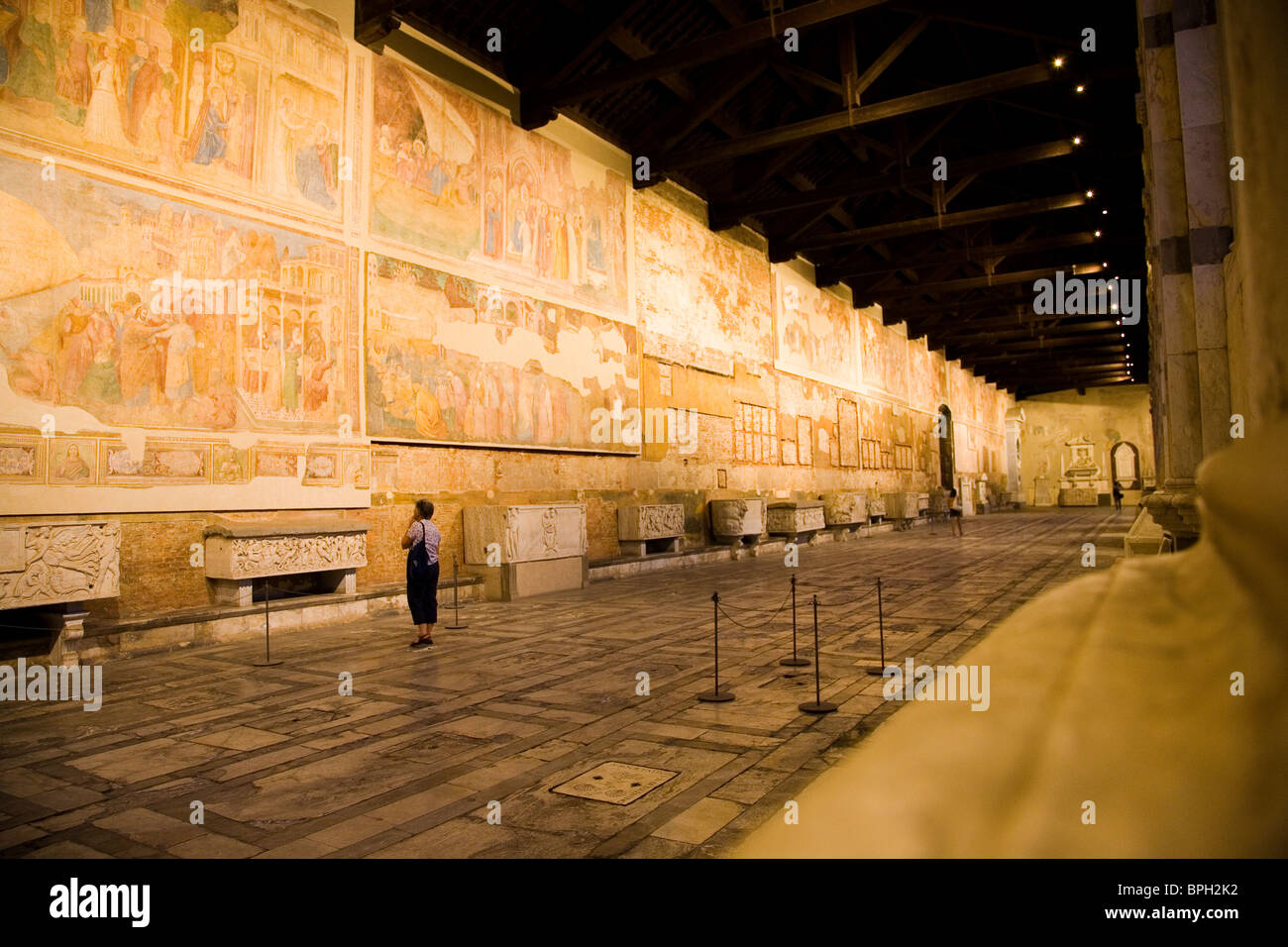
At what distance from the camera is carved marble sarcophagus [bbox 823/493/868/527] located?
2303 centimetres

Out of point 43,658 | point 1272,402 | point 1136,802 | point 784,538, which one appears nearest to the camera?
point 1136,802

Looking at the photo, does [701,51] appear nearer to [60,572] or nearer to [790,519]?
[60,572]

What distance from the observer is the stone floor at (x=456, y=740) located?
10.6 ft

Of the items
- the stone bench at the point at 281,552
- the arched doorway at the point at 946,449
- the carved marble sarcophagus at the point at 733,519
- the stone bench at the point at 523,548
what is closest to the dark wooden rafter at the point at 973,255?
the carved marble sarcophagus at the point at 733,519

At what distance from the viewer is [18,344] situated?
710cm

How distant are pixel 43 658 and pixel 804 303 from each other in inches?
830

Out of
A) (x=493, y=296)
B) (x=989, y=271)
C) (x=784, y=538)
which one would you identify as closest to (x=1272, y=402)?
(x=493, y=296)

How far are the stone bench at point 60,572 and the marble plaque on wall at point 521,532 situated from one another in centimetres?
473

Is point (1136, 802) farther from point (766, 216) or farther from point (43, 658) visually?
point (766, 216)

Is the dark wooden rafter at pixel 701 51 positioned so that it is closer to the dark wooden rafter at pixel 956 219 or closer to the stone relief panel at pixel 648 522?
the stone relief panel at pixel 648 522

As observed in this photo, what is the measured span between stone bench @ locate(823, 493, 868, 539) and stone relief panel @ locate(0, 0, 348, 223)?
55.7 ft

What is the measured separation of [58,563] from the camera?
6.79 m

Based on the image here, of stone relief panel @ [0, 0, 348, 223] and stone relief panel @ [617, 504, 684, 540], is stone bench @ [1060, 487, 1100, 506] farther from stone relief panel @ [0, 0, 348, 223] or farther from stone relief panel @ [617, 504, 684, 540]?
stone relief panel @ [0, 0, 348, 223]

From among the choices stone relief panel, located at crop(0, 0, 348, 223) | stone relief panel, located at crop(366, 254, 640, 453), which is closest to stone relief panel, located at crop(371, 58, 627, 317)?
stone relief panel, located at crop(366, 254, 640, 453)
